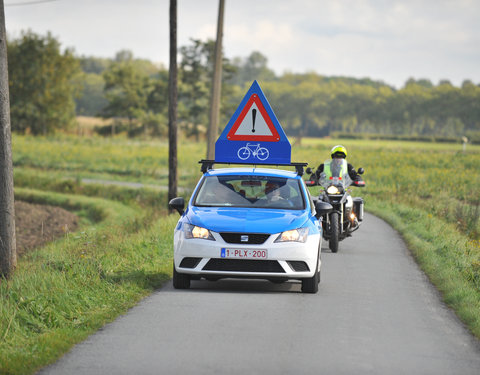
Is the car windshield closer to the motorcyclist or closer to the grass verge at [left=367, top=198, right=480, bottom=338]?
the grass verge at [left=367, top=198, right=480, bottom=338]

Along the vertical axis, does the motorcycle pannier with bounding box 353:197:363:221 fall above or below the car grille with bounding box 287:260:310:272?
below

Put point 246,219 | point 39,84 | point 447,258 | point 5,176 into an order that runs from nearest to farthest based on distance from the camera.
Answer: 1. point 246,219
2. point 5,176
3. point 447,258
4. point 39,84

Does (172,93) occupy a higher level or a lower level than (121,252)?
higher

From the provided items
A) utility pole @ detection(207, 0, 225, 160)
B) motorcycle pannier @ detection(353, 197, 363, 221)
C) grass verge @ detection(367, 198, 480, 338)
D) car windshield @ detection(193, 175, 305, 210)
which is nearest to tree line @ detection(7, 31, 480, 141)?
utility pole @ detection(207, 0, 225, 160)

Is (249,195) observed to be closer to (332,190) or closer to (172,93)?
(332,190)

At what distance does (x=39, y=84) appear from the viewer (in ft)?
302

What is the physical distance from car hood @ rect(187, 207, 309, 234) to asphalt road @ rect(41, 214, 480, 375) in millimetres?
877

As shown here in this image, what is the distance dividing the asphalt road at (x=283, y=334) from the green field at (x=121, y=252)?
0.37 metres

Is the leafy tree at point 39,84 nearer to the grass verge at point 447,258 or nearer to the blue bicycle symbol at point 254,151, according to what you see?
the grass verge at point 447,258

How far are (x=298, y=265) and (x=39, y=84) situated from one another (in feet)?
280

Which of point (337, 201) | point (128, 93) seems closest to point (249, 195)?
point (337, 201)

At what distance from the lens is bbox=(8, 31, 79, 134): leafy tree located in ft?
297

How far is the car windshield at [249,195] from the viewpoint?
38.4 ft

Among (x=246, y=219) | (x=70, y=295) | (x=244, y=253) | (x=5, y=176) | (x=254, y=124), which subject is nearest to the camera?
(x=70, y=295)
